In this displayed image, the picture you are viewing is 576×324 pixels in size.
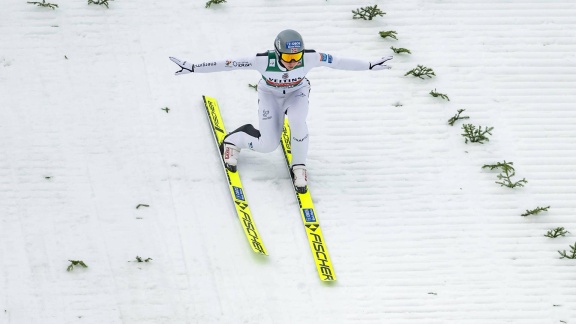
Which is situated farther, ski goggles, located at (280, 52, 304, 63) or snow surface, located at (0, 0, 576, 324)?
ski goggles, located at (280, 52, 304, 63)

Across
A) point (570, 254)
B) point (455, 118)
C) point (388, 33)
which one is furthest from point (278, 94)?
point (570, 254)

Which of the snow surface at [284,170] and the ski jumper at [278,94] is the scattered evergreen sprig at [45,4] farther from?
the ski jumper at [278,94]

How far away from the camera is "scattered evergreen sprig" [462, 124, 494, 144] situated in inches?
429

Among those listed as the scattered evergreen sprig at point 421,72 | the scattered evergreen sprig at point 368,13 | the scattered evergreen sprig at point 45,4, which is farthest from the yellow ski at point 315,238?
the scattered evergreen sprig at point 45,4

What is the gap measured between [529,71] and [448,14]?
1.24m

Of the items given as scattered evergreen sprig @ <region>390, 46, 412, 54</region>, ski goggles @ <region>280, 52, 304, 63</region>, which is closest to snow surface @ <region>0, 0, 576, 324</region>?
scattered evergreen sprig @ <region>390, 46, 412, 54</region>

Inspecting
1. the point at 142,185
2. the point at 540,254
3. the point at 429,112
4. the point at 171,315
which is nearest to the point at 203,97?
the point at 142,185

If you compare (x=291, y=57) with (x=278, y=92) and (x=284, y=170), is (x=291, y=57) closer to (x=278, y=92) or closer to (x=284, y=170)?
(x=278, y=92)

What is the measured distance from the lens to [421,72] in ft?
38.4

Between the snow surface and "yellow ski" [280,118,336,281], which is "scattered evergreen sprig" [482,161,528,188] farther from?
"yellow ski" [280,118,336,281]

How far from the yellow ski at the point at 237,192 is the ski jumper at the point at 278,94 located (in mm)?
338

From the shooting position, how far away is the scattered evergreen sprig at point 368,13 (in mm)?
12359

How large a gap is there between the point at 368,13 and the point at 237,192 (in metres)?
3.38

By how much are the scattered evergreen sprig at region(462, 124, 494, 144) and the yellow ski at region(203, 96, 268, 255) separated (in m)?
2.40
